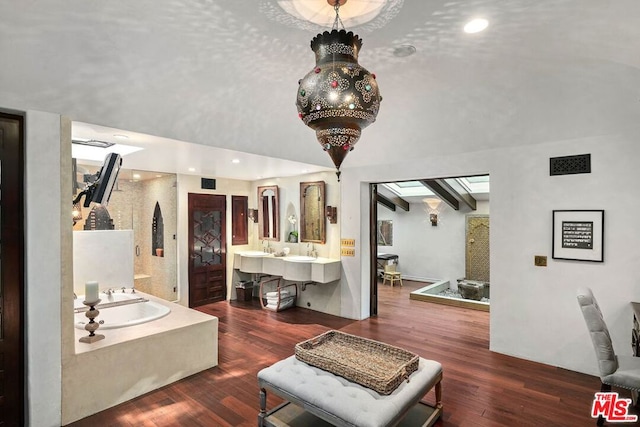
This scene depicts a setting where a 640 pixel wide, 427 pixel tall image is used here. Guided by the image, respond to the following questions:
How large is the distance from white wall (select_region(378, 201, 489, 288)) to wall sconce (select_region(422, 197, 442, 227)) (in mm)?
88

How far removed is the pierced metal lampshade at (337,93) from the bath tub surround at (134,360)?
2.66m

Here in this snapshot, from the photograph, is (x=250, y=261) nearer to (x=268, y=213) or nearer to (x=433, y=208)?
(x=268, y=213)

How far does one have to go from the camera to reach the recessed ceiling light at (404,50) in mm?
2409

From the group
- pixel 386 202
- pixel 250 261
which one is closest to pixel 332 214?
pixel 250 261

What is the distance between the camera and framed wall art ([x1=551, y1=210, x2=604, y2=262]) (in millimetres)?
3182

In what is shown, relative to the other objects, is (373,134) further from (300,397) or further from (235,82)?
(300,397)

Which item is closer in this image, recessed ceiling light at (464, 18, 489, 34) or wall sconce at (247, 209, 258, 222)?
recessed ceiling light at (464, 18, 489, 34)

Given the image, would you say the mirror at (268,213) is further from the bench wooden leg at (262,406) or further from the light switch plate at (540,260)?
the light switch plate at (540,260)

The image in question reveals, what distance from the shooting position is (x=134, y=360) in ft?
9.48

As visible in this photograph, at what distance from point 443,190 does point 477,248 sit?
1.78 metres

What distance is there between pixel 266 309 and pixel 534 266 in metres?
3.99

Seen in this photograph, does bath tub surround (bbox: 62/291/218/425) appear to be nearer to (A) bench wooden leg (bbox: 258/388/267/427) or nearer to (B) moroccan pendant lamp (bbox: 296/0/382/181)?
(A) bench wooden leg (bbox: 258/388/267/427)

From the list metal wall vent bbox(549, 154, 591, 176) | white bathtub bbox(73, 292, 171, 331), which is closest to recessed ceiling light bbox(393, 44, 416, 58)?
metal wall vent bbox(549, 154, 591, 176)

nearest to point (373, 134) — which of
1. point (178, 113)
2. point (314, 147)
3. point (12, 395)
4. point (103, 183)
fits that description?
point (314, 147)
